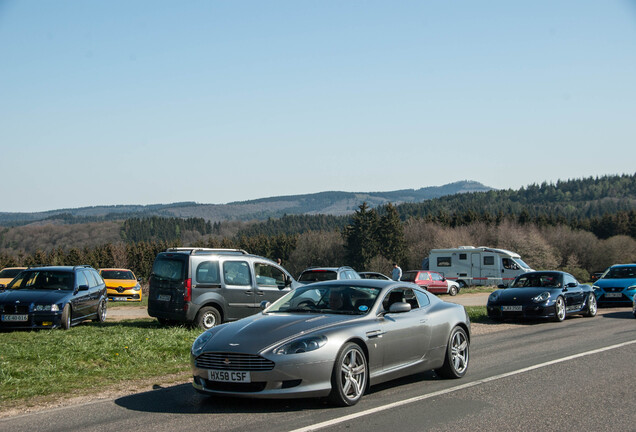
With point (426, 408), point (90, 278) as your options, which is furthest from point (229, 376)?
point (90, 278)

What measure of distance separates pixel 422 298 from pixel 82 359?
556 centimetres

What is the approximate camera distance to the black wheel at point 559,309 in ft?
56.7

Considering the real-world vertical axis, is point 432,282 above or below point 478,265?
below

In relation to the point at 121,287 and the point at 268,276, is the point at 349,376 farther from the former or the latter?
the point at 121,287

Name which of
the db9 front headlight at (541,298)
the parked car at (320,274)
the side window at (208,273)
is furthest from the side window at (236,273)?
the db9 front headlight at (541,298)

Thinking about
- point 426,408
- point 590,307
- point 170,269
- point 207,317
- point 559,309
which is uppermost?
point 170,269

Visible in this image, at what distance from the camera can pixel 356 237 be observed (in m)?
100

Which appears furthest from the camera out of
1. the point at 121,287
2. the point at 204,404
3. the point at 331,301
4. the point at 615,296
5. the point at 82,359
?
the point at 121,287

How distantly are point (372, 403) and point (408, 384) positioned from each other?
1411 mm

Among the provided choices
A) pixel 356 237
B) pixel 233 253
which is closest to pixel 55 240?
pixel 356 237

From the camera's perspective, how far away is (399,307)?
7.85 m

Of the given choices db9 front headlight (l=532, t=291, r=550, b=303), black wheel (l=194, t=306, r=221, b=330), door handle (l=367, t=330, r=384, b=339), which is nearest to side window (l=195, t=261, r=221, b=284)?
black wheel (l=194, t=306, r=221, b=330)

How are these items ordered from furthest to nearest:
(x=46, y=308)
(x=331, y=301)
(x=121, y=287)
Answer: (x=121, y=287) < (x=46, y=308) < (x=331, y=301)

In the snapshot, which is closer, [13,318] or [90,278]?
[13,318]
